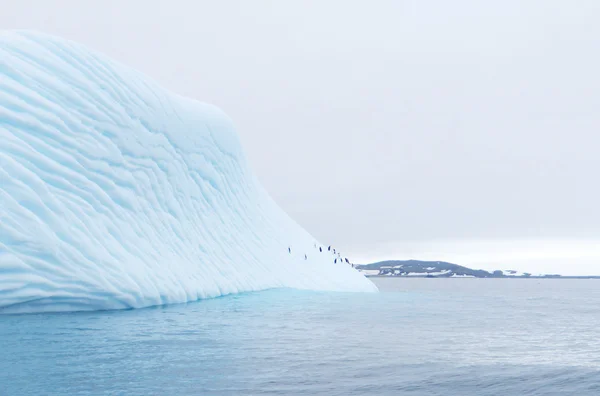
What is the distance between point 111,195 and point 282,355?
8638mm

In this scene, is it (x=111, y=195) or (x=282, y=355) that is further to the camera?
(x=111, y=195)

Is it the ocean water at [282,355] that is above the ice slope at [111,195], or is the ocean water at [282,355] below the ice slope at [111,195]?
below

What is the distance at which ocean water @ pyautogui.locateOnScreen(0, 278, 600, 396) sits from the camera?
702 centimetres

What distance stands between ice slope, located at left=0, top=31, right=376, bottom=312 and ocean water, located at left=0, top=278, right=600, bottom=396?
3.50 ft

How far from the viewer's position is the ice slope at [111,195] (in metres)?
13.1

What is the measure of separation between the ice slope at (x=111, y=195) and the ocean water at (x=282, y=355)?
1.07 m

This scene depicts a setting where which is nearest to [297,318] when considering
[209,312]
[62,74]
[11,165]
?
[209,312]

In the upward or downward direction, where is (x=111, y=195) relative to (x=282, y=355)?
upward

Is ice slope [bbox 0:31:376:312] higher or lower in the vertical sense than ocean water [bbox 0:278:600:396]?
higher

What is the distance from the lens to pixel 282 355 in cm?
911

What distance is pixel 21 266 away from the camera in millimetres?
12547

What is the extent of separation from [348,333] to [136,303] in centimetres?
546

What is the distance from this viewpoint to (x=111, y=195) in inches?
632

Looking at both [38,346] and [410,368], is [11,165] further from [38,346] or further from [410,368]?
[410,368]
